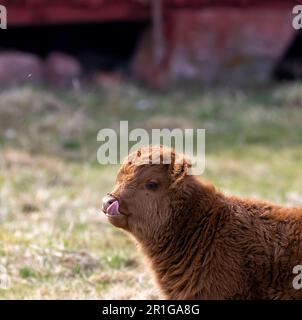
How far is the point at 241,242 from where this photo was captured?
4859 millimetres

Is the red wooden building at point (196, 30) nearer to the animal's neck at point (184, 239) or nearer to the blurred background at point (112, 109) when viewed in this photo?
the blurred background at point (112, 109)

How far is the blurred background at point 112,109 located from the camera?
272 inches

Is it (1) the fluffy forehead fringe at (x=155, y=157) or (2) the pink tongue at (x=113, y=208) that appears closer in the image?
(2) the pink tongue at (x=113, y=208)

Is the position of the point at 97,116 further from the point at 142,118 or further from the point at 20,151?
the point at 20,151

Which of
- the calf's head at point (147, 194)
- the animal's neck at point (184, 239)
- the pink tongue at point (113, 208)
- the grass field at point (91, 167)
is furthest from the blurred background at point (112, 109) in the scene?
the pink tongue at point (113, 208)

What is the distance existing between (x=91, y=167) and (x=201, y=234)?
5931 mm

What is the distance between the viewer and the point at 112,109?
13.7 metres

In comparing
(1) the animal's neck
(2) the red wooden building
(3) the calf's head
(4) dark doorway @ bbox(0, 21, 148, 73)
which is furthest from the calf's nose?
(4) dark doorway @ bbox(0, 21, 148, 73)

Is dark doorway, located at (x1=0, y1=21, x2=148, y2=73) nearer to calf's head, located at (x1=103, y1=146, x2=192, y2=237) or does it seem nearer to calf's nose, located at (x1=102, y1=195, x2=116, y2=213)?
calf's head, located at (x1=103, y1=146, x2=192, y2=237)

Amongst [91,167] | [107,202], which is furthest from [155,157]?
[91,167]

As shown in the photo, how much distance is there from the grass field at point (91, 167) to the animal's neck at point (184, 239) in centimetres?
59

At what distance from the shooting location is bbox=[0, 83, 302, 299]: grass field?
6555 millimetres

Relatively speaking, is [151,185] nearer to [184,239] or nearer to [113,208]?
[113,208]

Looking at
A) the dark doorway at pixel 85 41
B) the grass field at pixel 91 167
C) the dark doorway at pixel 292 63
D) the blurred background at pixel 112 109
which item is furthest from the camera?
the dark doorway at pixel 85 41
